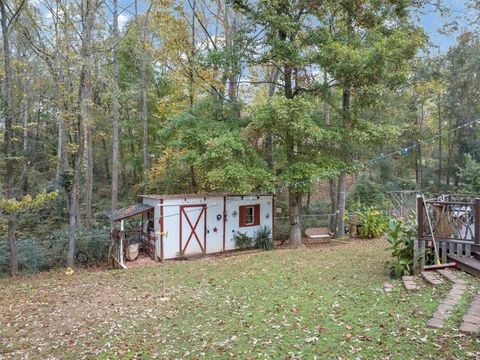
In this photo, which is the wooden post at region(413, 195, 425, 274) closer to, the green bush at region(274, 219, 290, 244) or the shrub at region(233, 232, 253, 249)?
the shrub at region(233, 232, 253, 249)

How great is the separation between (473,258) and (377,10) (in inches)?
366

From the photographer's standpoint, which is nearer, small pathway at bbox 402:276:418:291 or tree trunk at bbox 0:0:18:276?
small pathway at bbox 402:276:418:291

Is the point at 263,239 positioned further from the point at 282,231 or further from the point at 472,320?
the point at 472,320

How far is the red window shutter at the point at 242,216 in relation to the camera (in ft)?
43.1

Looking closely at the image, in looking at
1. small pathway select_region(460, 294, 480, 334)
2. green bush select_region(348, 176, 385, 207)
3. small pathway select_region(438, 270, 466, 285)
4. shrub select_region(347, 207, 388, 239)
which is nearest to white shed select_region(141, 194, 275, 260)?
shrub select_region(347, 207, 388, 239)

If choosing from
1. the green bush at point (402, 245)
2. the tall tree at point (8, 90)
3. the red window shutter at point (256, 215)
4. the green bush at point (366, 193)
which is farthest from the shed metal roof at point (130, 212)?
the green bush at point (366, 193)

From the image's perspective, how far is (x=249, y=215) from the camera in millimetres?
13398

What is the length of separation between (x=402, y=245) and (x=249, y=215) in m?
7.21

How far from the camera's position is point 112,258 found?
11.9m

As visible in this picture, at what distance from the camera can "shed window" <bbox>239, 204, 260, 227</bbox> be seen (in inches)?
519

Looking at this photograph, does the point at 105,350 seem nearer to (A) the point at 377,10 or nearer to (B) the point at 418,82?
(A) the point at 377,10

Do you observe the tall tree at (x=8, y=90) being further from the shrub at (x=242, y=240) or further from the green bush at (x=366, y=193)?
the green bush at (x=366, y=193)

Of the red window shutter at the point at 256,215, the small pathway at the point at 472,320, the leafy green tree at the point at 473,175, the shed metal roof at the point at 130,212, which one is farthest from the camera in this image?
the leafy green tree at the point at 473,175

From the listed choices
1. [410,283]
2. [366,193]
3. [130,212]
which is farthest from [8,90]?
[366,193]
